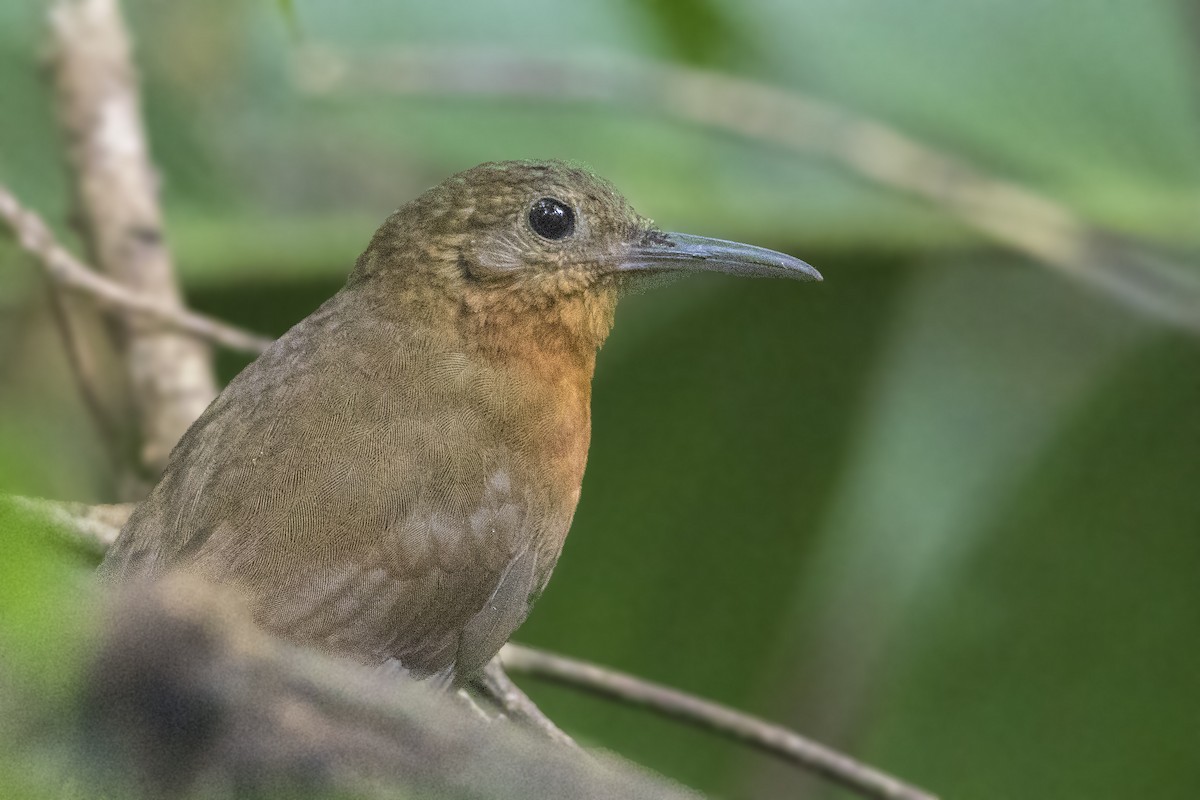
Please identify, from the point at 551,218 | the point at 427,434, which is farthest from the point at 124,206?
the point at 427,434

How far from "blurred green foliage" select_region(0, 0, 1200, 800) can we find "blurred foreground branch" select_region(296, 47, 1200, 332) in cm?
20

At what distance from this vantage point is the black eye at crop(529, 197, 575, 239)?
2.58 m

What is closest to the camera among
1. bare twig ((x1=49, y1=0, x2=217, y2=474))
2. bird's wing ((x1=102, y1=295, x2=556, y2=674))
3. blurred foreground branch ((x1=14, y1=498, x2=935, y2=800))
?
bird's wing ((x1=102, y1=295, x2=556, y2=674))

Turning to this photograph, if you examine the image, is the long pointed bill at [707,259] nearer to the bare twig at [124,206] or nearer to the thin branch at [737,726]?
the thin branch at [737,726]

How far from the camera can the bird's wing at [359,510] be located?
201 centimetres

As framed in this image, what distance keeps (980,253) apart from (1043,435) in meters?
0.68

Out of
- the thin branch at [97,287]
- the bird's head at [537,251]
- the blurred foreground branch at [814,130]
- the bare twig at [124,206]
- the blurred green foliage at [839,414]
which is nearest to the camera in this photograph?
the bird's head at [537,251]

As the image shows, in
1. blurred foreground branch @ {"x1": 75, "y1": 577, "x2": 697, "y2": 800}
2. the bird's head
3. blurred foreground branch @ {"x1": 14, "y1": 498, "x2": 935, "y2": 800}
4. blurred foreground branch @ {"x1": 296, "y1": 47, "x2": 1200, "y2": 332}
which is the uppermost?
blurred foreground branch @ {"x1": 296, "y1": 47, "x2": 1200, "y2": 332}

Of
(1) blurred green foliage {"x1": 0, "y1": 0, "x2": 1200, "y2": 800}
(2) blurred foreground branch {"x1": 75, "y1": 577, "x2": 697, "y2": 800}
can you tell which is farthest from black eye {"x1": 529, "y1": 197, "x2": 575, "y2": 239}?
(2) blurred foreground branch {"x1": 75, "y1": 577, "x2": 697, "y2": 800}

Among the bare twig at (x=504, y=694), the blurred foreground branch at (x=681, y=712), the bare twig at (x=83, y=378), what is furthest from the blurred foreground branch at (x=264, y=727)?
the bare twig at (x=83, y=378)

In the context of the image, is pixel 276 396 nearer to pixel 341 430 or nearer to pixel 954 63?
pixel 341 430

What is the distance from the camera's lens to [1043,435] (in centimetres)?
413

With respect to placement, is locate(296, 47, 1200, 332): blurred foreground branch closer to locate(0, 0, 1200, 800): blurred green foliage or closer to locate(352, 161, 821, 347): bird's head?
locate(0, 0, 1200, 800): blurred green foliage

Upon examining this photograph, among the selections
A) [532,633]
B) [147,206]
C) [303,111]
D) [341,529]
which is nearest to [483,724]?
[341,529]
